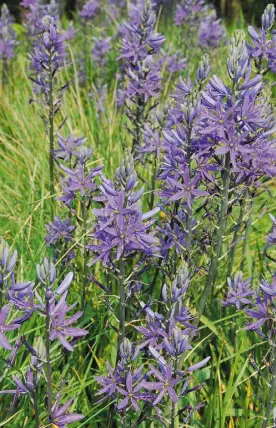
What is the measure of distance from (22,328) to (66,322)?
110 centimetres

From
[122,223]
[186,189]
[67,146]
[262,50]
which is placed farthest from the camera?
[67,146]

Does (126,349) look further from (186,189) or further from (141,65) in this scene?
(141,65)

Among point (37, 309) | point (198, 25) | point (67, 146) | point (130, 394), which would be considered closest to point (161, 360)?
point (130, 394)

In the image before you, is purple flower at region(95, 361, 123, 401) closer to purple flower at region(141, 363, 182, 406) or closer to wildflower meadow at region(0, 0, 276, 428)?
wildflower meadow at region(0, 0, 276, 428)

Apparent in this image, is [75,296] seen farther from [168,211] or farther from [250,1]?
[250,1]

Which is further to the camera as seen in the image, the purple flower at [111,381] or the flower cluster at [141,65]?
→ the flower cluster at [141,65]

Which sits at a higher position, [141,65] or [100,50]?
[141,65]

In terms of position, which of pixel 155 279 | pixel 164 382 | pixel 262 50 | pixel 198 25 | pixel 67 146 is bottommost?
pixel 155 279

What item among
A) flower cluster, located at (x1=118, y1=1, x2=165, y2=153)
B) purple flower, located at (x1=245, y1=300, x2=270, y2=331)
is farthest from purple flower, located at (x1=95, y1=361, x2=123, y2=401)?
flower cluster, located at (x1=118, y1=1, x2=165, y2=153)

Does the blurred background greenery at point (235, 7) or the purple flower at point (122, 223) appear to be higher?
the purple flower at point (122, 223)

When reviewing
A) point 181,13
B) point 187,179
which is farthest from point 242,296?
point 181,13

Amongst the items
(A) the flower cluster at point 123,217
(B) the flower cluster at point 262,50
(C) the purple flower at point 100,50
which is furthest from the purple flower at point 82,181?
(C) the purple flower at point 100,50

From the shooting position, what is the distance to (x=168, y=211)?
8.45ft

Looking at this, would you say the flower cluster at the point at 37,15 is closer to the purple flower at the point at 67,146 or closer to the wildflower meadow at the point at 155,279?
the wildflower meadow at the point at 155,279
